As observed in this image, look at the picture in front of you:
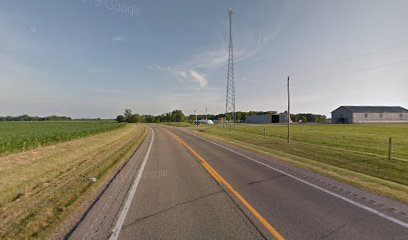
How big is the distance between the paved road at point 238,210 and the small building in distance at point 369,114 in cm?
9741

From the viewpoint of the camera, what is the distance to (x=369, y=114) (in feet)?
290

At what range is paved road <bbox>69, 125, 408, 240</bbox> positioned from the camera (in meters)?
4.05

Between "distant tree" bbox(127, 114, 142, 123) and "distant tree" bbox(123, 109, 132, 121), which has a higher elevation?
"distant tree" bbox(123, 109, 132, 121)

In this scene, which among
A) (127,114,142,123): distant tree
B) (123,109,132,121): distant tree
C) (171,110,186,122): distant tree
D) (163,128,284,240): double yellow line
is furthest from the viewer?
(123,109,132,121): distant tree

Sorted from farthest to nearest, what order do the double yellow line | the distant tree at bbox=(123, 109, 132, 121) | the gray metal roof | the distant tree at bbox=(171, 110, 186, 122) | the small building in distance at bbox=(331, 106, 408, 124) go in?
the distant tree at bbox=(123, 109, 132, 121) → the distant tree at bbox=(171, 110, 186, 122) → the gray metal roof → the small building in distance at bbox=(331, 106, 408, 124) → the double yellow line

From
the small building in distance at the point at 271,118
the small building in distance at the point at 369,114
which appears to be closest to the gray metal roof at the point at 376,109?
the small building in distance at the point at 369,114

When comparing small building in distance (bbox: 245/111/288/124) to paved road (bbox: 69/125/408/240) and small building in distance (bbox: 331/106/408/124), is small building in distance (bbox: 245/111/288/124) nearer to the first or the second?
small building in distance (bbox: 331/106/408/124)

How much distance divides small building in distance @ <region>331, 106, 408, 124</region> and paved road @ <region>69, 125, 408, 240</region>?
97.4m

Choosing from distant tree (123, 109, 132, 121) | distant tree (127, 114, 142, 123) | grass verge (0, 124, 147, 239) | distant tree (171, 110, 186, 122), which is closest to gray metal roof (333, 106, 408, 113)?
grass verge (0, 124, 147, 239)

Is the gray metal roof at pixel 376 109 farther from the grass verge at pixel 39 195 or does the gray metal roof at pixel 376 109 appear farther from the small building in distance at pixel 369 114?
the grass verge at pixel 39 195

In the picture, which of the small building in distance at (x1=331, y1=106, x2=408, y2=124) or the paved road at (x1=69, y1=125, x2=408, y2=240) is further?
the small building in distance at (x1=331, y1=106, x2=408, y2=124)

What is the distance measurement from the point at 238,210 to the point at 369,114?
108837 millimetres

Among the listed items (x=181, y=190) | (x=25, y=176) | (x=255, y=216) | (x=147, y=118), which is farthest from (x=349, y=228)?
(x=147, y=118)

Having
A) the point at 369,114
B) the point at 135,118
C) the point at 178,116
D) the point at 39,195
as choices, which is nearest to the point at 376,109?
the point at 369,114
